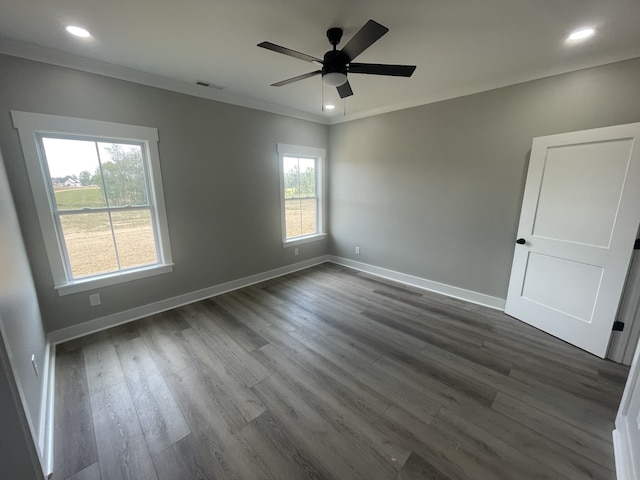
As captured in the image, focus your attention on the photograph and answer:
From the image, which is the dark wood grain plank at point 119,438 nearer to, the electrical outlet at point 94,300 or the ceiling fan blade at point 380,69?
the electrical outlet at point 94,300

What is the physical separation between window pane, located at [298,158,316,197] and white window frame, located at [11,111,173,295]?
2.26 meters

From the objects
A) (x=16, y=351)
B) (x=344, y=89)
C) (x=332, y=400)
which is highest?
(x=344, y=89)

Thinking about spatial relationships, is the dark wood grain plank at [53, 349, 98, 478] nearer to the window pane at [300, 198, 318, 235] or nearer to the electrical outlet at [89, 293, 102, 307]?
the electrical outlet at [89, 293, 102, 307]

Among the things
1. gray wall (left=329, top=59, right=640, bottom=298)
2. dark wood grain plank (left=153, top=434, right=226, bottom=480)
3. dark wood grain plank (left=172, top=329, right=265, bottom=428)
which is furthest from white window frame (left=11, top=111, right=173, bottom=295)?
gray wall (left=329, top=59, right=640, bottom=298)

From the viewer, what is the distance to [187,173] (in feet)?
10.2

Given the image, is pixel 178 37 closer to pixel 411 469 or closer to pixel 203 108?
pixel 203 108

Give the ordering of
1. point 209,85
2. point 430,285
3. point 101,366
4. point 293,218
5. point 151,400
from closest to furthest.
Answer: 1. point 151,400
2. point 101,366
3. point 209,85
4. point 430,285
5. point 293,218

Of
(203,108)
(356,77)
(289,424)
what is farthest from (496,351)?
(203,108)

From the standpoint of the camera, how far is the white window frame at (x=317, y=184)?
4.08 meters

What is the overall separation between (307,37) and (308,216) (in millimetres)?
3021

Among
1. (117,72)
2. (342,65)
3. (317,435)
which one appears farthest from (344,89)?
(317,435)

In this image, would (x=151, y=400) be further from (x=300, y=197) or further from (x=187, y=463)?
(x=300, y=197)

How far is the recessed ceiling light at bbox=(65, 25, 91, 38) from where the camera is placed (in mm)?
1882

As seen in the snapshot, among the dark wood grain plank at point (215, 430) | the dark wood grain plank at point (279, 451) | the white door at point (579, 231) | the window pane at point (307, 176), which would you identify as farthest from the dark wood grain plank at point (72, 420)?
the white door at point (579, 231)
